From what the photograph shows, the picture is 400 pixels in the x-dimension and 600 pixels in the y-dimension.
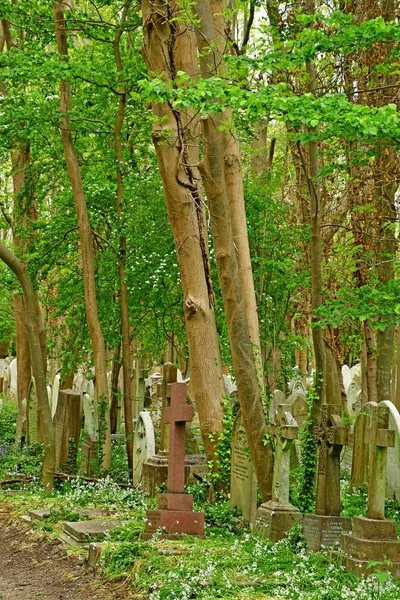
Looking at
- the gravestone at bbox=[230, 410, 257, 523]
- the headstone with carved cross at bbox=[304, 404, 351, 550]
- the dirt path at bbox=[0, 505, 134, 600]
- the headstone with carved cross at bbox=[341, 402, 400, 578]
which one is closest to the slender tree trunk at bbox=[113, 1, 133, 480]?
the gravestone at bbox=[230, 410, 257, 523]

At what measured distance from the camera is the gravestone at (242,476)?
915 centimetres

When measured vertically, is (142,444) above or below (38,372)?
below

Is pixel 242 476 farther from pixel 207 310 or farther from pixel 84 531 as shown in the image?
pixel 207 310

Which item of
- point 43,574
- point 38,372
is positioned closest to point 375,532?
point 43,574

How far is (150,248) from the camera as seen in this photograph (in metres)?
15.8

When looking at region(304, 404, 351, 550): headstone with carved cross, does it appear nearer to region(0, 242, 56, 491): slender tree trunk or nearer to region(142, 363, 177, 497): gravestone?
region(142, 363, 177, 497): gravestone

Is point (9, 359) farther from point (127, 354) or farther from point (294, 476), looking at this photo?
point (294, 476)

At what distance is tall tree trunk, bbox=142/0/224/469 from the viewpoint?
1030cm

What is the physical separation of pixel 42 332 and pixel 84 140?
12.8 ft

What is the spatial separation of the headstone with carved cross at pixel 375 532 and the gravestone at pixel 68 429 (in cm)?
634

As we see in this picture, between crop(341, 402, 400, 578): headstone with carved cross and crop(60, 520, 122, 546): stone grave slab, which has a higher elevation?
crop(341, 402, 400, 578): headstone with carved cross

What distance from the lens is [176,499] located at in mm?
8266

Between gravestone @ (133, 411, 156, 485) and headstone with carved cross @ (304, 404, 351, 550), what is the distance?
4128mm

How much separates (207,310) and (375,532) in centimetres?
430
